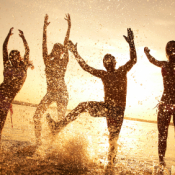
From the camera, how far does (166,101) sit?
3844mm

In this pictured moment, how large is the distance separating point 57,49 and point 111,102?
2.21 m

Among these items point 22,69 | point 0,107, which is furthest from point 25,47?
point 0,107

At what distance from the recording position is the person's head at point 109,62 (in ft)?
13.6

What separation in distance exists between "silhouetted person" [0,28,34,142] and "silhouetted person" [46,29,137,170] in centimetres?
105

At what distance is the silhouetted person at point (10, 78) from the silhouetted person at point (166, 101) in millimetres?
3336

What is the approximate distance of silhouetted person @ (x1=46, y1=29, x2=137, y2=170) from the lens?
389cm

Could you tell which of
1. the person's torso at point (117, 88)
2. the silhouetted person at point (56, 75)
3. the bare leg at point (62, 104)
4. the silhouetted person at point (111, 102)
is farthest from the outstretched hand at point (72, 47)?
the bare leg at point (62, 104)

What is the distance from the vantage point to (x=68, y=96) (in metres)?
5.20

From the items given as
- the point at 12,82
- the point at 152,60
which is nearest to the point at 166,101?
the point at 152,60

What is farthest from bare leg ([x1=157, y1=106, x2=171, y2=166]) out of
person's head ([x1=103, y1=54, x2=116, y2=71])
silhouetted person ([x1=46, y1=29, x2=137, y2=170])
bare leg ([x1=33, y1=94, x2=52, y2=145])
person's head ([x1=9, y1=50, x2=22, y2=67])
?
person's head ([x1=9, y1=50, x2=22, y2=67])

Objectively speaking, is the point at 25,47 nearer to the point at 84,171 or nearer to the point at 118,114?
the point at 118,114

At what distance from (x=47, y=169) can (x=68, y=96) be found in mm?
2397

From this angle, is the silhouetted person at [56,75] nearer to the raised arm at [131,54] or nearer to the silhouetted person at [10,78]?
the silhouetted person at [10,78]

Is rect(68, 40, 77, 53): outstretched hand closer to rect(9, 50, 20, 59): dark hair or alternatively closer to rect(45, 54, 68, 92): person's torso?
rect(45, 54, 68, 92): person's torso
